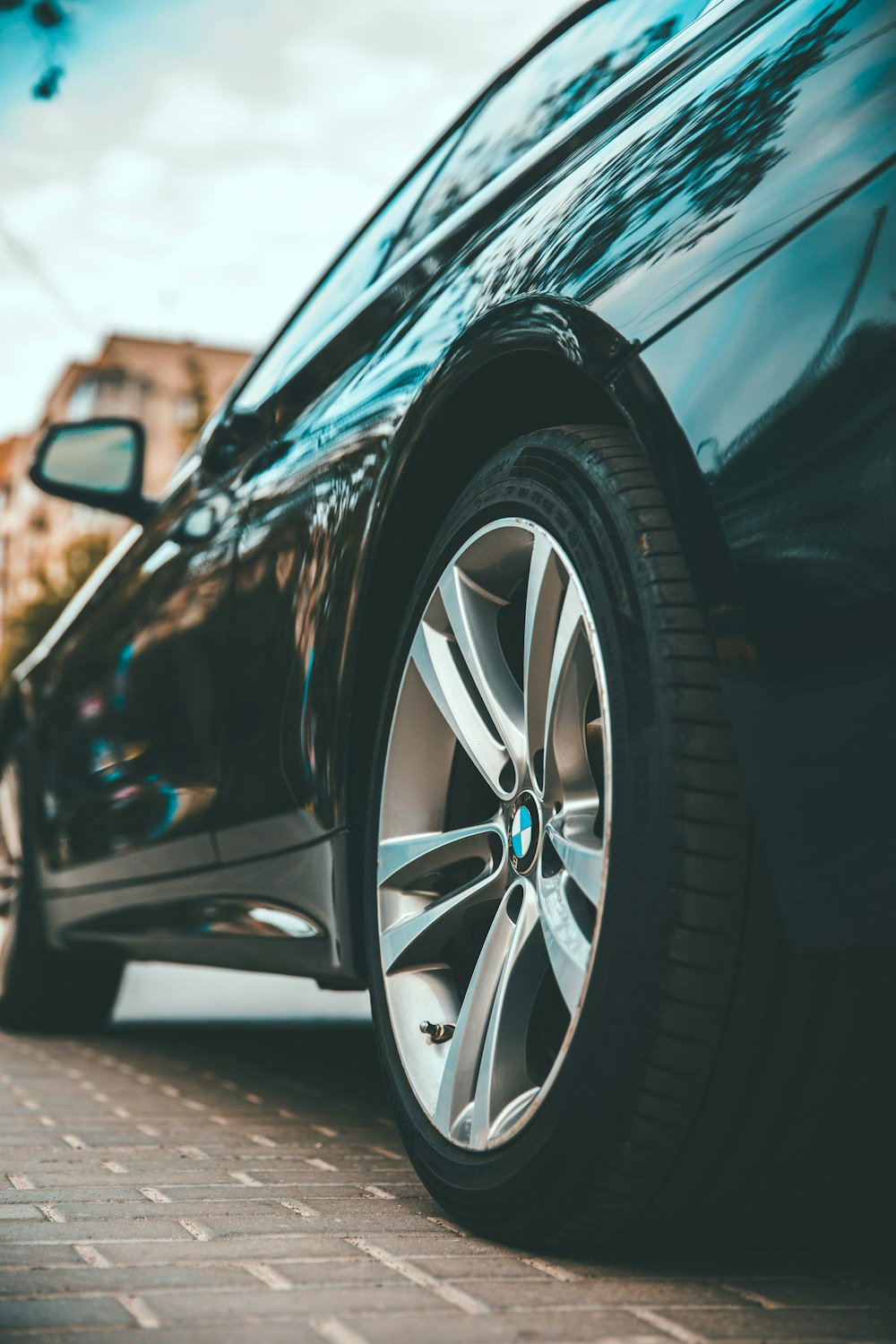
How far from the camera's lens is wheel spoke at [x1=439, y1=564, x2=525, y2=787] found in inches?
76.1

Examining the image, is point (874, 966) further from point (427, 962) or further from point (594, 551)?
point (427, 962)

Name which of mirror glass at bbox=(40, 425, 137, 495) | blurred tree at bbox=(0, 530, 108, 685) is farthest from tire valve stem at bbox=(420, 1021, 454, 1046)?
blurred tree at bbox=(0, 530, 108, 685)

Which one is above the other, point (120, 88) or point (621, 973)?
point (120, 88)

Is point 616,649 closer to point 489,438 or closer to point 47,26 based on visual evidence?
point 489,438

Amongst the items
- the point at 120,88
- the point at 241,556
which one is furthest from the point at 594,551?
the point at 120,88

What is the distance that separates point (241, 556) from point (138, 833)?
0.87m

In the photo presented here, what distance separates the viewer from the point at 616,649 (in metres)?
1.59

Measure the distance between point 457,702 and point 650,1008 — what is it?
2.07 feet

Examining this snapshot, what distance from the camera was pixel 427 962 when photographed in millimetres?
2027

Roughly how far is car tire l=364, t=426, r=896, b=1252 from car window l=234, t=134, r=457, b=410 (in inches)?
46.7

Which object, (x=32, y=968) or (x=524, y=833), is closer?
(x=524, y=833)

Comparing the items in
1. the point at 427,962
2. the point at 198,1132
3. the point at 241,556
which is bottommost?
the point at 198,1132

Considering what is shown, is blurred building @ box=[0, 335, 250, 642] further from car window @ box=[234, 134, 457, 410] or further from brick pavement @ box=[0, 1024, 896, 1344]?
brick pavement @ box=[0, 1024, 896, 1344]

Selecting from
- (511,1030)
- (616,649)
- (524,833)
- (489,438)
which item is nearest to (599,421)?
(489,438)
